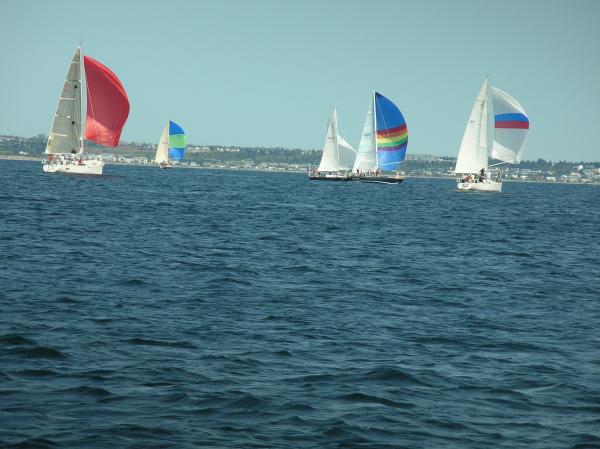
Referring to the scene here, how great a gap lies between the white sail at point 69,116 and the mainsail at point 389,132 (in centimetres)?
3881

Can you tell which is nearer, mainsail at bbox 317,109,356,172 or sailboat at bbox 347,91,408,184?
sailboat at bbox 347,91,408,184

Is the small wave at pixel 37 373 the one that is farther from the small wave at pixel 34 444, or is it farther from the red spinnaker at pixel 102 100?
the red spinnaker at pixel 102 100

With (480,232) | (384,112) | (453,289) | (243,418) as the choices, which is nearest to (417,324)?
(453,289)

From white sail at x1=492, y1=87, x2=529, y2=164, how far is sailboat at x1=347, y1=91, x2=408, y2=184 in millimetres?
17564

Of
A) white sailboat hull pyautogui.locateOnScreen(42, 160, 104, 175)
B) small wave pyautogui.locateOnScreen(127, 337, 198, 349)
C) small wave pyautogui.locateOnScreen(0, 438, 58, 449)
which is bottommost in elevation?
small wave pyautogui.locateOnScreen(0, 438, 58, 449)

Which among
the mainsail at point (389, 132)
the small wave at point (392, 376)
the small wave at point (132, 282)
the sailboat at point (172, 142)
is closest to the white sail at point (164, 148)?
the sailboat at point (172, 142)

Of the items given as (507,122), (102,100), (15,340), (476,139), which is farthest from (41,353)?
(507,122)

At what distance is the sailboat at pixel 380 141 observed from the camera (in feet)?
330

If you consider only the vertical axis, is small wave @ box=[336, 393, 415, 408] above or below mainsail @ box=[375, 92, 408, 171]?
below

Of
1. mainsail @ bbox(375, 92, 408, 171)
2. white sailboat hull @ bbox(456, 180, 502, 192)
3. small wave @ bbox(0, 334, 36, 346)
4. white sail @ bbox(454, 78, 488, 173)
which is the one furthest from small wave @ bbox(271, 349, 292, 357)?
mainsail @ bbox(375, 92, 408, 171)

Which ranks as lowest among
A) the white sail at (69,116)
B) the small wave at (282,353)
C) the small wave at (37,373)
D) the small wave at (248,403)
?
the small wave at (37,373)

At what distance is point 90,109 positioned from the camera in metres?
73.2

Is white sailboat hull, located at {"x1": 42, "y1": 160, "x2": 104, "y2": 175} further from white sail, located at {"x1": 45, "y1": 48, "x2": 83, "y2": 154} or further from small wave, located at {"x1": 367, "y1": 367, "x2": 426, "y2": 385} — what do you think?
small wave, located at {"x1": 367, "y1": 367, "x2": 426, "y2": 385}

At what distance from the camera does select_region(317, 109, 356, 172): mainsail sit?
357 ft
